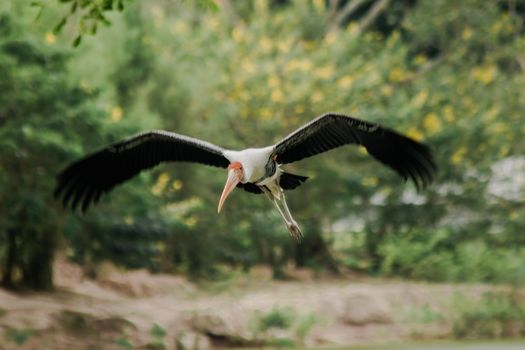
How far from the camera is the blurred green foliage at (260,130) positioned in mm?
10992

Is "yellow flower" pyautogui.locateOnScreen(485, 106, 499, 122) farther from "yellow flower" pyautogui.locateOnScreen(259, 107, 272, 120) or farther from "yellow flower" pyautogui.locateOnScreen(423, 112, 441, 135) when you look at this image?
"yellow flower" pyautogui.locateOnScreen(259, 107, 272, 120)

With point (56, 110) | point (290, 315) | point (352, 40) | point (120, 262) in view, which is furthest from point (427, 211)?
point (56, 110)

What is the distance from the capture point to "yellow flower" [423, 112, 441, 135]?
50.9 feet

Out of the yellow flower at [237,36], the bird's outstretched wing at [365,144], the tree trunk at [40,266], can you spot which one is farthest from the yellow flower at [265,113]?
the bird's outstretched wing at [365,144]

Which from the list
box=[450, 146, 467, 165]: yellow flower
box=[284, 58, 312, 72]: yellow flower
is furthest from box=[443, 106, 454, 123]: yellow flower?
box=[284, 58, 312, 72]: yellow flower

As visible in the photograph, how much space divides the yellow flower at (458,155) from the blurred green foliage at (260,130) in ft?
0.30

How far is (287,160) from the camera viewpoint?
5742 millimetres

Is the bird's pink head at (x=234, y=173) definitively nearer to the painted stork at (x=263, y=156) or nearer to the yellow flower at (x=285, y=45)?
the painted stork at (x=263, y=156)

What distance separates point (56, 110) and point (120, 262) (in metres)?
2.14

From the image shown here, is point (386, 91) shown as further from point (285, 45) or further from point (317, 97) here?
point (285, 45)

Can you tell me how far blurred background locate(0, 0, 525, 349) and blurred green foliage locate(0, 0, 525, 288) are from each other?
0.11ft

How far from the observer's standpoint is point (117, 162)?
6.44 meters

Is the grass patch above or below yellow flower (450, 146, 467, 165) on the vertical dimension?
below

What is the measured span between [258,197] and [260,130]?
3.37 feet
